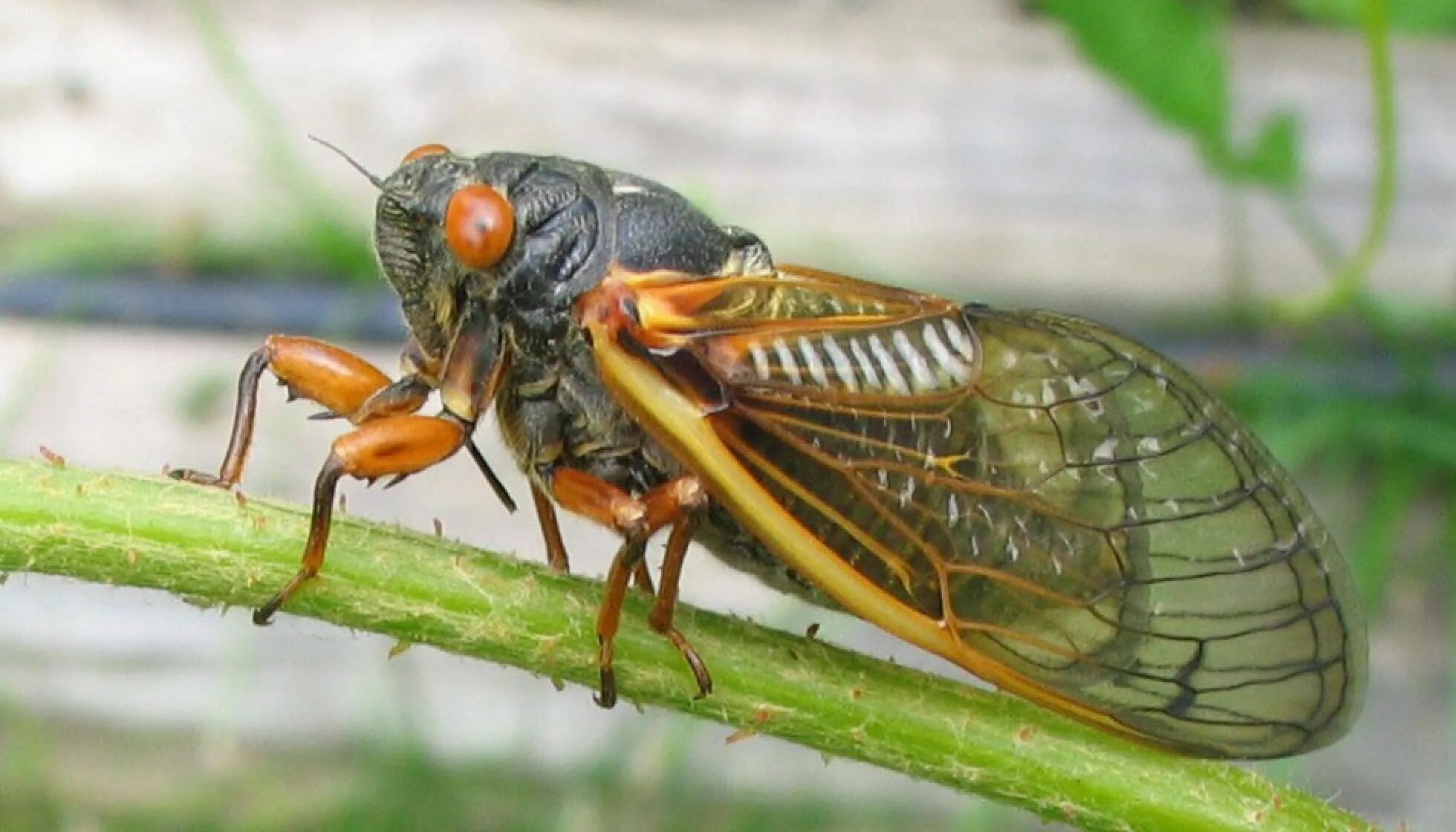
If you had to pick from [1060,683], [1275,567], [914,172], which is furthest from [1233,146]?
[1060,683]

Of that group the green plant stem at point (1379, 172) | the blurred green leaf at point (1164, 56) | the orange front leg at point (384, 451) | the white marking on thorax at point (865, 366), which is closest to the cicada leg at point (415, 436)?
the orange front leg at point (384, 451)

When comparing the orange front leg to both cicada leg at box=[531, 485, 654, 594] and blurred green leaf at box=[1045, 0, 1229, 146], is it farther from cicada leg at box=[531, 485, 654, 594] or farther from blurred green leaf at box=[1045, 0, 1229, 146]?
blurred green leaf at box=[1045, 0, 1229, 146]

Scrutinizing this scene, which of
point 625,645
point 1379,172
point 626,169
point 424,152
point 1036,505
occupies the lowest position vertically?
point 625,645

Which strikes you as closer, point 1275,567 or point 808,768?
point 1275,567

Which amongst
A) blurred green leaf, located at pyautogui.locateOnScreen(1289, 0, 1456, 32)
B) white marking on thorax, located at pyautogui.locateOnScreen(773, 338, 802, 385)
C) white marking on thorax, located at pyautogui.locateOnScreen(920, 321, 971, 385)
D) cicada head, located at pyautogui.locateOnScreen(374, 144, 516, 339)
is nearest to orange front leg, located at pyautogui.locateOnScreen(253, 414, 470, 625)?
cicada head, located at pyautogui.locateOnScreen(374, 144, 516, 339)

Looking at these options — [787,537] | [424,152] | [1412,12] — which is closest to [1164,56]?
[1412,12]

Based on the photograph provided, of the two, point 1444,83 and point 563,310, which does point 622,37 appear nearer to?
point 1444,83

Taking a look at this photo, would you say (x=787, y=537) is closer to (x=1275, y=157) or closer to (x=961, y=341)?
(x=961, y=341)
